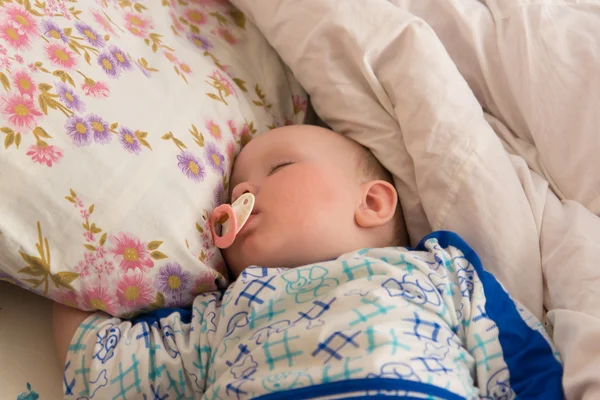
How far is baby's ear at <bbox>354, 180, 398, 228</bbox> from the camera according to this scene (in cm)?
87

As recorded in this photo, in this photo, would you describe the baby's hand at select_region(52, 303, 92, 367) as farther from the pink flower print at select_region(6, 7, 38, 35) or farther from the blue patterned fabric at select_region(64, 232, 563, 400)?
the pink flower print at select_region(6, 7, 38, 35)

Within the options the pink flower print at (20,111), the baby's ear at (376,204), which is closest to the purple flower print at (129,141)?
the pink flower print at (20,111)

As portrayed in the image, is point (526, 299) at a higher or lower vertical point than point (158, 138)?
lower

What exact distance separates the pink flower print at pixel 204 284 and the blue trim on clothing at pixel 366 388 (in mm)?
243

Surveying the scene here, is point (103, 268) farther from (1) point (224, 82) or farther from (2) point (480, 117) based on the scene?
(2) point (480, 117)

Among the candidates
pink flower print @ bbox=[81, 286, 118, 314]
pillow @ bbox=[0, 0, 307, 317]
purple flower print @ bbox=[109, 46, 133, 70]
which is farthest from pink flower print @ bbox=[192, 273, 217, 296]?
purple flower print @ bbox=[109, 46, 133, 70]

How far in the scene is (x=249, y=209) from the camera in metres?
0.82

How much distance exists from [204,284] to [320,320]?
218mm

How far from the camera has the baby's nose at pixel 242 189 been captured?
34.7 inches

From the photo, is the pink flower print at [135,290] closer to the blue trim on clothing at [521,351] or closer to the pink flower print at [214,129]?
the pink flower print at [214,129]

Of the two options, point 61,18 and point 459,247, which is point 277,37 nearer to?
point 61,18

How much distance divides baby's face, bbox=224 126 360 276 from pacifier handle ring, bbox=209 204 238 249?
0.03 m

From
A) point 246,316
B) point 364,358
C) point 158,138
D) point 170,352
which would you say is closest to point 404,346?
point 364,358

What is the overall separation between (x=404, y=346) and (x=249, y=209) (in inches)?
11.7
